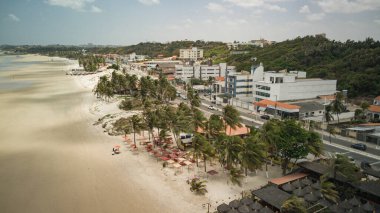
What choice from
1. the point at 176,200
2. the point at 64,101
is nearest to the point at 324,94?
the point at 176,200

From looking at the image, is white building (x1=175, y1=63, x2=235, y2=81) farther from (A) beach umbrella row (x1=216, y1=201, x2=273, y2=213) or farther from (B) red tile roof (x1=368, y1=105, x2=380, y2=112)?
(A) beach umbrella row (x1=216, y1=201, x2=273, y2=213)

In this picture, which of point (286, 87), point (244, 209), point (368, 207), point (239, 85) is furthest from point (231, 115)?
point (239, 85)

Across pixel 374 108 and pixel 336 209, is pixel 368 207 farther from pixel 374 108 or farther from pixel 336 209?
pixel 374 108

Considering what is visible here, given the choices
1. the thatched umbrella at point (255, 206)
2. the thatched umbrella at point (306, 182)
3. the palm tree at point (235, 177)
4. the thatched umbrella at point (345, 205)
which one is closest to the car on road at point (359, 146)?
the thatched umbrella at point (306, 182)

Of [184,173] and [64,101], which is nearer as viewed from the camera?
[184,173]

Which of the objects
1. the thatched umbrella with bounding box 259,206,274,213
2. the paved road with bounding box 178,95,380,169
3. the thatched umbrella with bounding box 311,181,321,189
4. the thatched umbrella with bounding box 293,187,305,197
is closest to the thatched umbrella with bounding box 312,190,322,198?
the thatched umbrella with bounding box 311,181,321,189

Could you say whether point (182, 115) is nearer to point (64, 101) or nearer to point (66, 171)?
point (66, 171)
